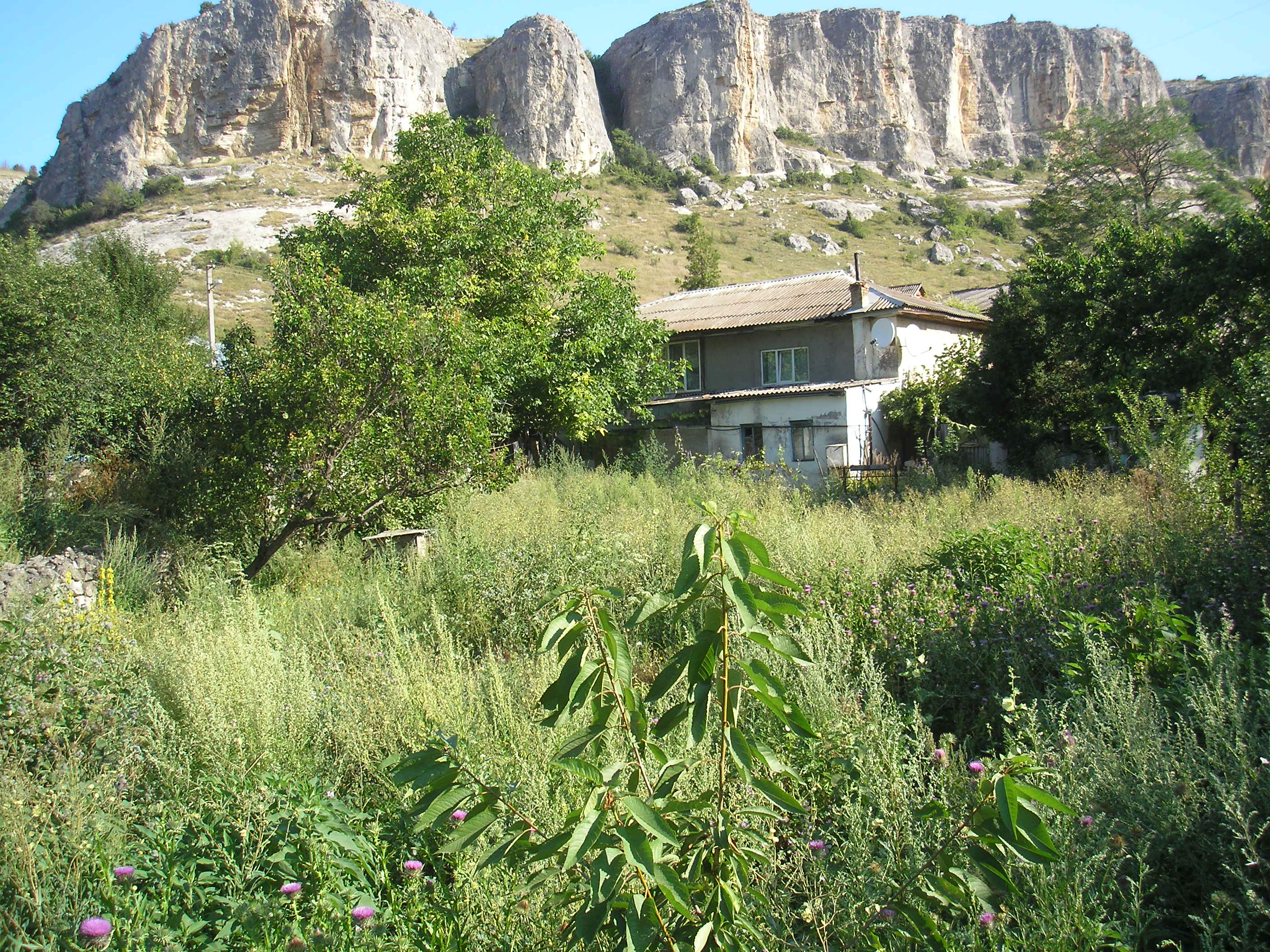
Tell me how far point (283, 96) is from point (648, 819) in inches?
3355

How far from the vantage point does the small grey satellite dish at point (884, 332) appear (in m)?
21.8

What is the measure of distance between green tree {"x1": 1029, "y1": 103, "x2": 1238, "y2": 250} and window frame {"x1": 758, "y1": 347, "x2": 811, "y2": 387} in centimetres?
1609

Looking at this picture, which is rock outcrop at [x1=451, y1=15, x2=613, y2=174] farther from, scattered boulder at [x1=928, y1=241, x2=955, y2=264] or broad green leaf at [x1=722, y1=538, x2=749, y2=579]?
broad green leaf at [x1=722, y1=538, x2=749, y2=579]

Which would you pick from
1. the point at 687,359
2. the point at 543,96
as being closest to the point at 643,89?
the point at 543,96

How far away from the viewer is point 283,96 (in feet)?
239

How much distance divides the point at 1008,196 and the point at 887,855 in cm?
8630

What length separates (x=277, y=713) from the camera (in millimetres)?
3545

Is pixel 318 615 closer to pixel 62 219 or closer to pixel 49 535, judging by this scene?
pixel 49 535

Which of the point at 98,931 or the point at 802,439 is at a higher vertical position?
the point at 98,931

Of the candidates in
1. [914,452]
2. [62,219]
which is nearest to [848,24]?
[62,219]

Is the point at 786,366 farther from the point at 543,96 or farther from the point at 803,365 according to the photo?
the point at 543,96

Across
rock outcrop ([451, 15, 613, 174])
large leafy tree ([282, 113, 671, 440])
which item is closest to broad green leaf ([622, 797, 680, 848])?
large leafy tree ([282, 113, 671, 440])

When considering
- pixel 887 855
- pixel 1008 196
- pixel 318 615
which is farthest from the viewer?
pixel 1008 196

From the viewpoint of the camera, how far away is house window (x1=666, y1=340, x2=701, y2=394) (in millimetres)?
25062
